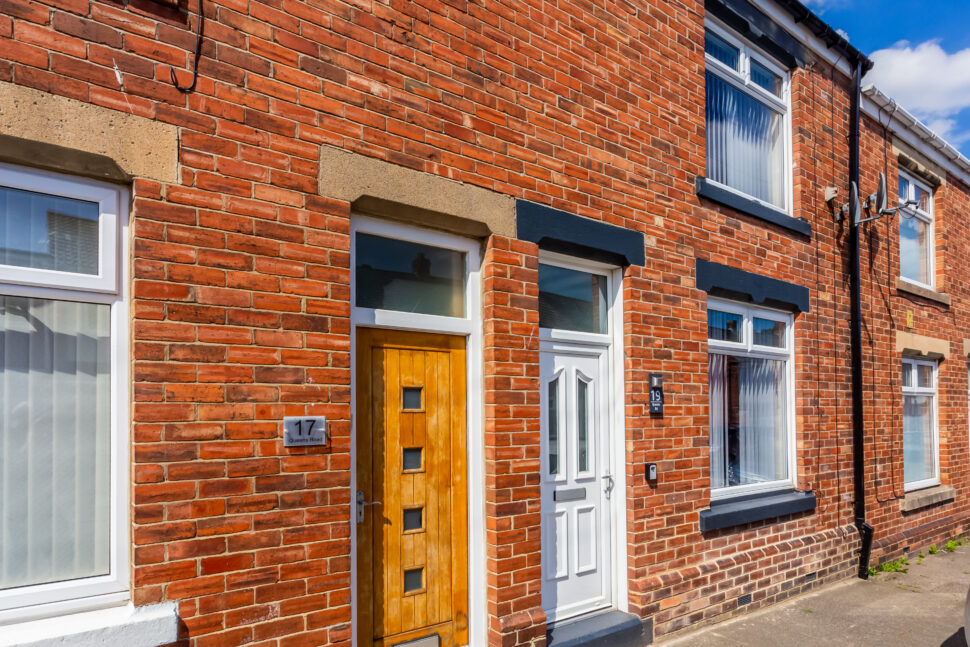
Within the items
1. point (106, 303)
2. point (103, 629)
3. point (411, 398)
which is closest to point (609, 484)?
point (411, 398)

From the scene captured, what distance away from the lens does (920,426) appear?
32.0 feet

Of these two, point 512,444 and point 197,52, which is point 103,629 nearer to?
point 512,444

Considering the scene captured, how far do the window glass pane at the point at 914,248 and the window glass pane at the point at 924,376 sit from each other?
4.04ft

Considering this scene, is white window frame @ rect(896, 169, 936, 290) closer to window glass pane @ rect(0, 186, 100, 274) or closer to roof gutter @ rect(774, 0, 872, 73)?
roof gutter @ rect(774, 0, 872, 73)

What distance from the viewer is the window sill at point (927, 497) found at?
8.74 metres

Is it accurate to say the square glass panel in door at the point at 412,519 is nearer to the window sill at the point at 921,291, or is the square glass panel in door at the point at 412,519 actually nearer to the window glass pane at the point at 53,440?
the window glass pane at the point at 53,440

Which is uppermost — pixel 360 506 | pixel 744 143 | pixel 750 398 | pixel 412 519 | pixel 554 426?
pixel 744 143

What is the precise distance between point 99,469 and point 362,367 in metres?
1.43

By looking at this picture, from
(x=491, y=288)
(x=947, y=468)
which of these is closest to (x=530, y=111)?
(x=491, y=288)

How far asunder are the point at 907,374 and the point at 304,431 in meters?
8.84

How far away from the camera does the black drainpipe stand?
7812 mm

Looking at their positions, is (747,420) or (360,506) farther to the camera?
(747,420)

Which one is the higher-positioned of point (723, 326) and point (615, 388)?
point (723, 326)

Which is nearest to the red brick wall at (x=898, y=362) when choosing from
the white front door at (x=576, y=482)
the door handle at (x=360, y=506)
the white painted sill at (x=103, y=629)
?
the white front door at (x=576, y=482)
